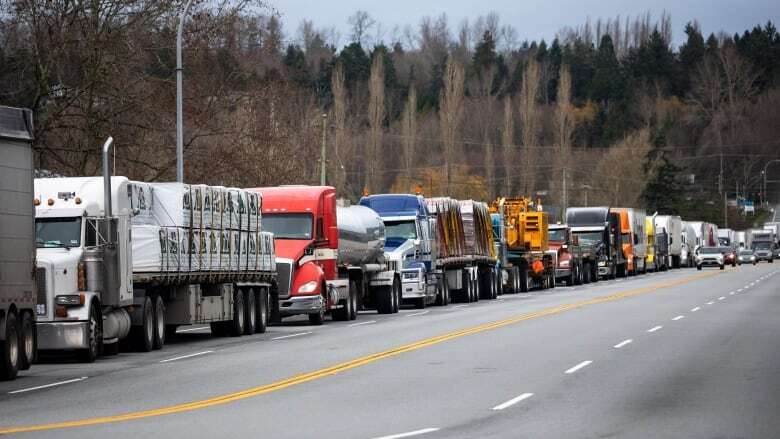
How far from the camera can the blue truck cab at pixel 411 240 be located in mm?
45906

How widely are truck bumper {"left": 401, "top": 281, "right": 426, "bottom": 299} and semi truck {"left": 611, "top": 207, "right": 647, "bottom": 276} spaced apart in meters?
39.2

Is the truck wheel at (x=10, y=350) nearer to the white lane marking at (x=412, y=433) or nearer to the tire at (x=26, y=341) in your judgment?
the tire at (x=26, y=341)

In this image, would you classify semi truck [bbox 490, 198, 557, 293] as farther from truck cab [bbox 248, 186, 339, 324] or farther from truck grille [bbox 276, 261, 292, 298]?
truck grille [bbox 276, 261, 292, 298]

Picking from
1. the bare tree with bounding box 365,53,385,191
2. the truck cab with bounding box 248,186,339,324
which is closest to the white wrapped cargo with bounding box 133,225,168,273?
the truck cab with bounding box 248,186,339,324

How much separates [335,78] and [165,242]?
232ft

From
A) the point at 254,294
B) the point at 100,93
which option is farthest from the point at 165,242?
the point at 100,93

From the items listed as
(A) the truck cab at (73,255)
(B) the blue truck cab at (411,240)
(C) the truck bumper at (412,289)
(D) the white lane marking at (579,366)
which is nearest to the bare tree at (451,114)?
(B) the blue truck cab at (411,240)

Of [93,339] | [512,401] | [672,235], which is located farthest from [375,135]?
[512,401]

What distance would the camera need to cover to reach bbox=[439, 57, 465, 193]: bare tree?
100938 mm

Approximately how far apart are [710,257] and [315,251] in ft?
234

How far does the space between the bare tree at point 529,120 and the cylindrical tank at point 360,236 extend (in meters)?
67.8

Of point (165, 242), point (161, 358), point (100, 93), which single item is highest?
point (100, 93)

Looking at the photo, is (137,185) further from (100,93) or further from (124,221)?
(100,93)

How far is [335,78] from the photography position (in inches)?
3868
